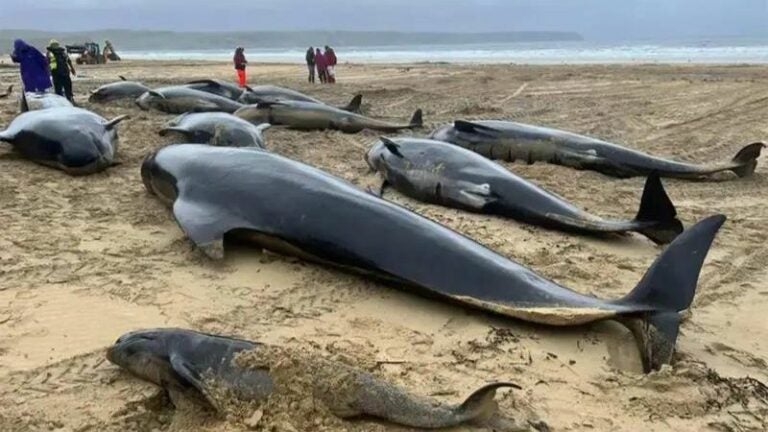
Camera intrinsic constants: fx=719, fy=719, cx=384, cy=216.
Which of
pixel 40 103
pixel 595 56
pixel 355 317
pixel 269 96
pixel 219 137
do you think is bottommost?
pixel 595 56

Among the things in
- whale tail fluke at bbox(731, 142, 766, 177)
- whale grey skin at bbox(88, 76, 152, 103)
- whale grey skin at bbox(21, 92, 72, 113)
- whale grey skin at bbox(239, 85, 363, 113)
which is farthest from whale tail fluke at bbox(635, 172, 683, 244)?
whale grey skin at bbox(88, 76, 152, 103)

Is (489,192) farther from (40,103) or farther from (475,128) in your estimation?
(40,103)

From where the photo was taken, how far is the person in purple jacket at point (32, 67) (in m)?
15.6

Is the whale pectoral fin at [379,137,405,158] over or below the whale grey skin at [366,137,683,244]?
over

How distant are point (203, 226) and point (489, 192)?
299cm

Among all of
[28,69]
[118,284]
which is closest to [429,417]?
[118,284]

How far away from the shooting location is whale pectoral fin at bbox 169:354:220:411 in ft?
11.8

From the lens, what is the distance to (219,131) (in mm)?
9977

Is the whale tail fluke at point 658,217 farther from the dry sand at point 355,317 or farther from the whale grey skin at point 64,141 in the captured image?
the whale grey skin at point 64,141

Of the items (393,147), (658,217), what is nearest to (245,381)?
(658,217)

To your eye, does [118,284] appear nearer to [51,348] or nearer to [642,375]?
[51,348]

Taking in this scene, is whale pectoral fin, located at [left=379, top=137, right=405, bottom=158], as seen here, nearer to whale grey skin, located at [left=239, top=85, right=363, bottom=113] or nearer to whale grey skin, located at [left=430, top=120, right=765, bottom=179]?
whale grey skin, located at [left=430, top=120, right=765, bottom=179]

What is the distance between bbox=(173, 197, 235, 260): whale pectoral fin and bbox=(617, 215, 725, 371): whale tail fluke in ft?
9.89

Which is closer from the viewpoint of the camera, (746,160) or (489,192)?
(489,192)
